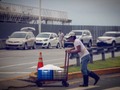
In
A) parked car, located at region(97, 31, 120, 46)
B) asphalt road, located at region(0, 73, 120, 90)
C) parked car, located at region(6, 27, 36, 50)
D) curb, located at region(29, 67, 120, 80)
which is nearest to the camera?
asphalt road, located at region(0, 73, 120, 90)

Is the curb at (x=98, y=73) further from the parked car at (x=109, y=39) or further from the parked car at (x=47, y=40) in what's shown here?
the parked car at (x=47, y=40)

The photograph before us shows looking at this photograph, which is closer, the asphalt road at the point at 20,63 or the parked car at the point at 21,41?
the asphalt road at the point at 20,63

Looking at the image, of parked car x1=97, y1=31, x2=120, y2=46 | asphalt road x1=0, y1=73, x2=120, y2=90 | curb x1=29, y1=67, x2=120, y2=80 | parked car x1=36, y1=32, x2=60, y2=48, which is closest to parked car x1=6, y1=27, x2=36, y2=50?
parked car x1=36, y1=32, x2=60, y2=48

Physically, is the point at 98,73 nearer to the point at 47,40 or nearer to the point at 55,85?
the point at 55,85

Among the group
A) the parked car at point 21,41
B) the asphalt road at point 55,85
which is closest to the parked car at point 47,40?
the parked car at point 21,41

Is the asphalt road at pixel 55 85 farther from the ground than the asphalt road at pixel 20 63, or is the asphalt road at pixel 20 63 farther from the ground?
the asphalt road at pixel 55 85

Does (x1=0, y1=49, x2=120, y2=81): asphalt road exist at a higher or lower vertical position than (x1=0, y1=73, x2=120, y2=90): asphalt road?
lower

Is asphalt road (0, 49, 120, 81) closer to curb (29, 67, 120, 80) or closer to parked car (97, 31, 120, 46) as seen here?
curb (29, 67, 120, 80)

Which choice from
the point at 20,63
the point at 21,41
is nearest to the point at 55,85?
the point at 20,63

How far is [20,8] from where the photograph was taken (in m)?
44.5

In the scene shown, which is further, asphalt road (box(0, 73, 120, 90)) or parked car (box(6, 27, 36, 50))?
parked car (box(6, 27, 36, 50))

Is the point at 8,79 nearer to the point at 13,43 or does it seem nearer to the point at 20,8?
the point at 13,43

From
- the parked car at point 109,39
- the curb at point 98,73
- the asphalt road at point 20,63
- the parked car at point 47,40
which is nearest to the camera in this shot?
the curb at point 98,73

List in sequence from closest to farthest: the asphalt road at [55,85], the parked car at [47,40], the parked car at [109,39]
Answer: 1. the asphalt road at [55,85]
2. the parked car at [109,39]
3. the parked car at [47,40]
